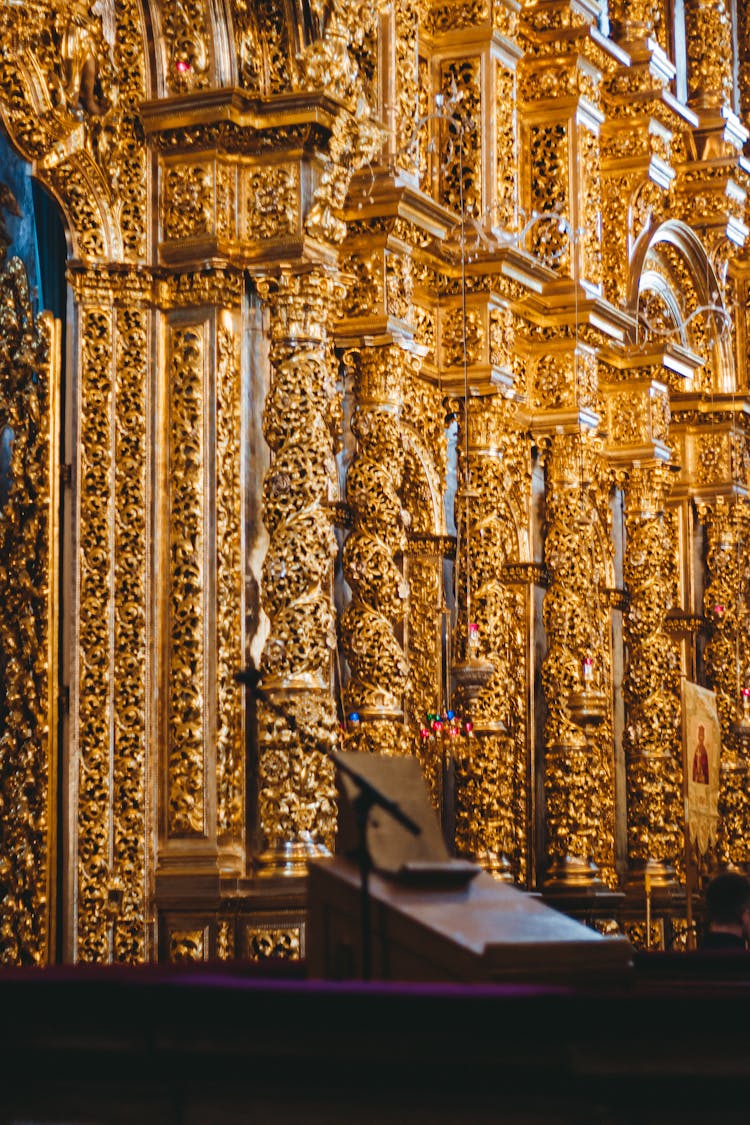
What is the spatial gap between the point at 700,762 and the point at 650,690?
2.66 metres

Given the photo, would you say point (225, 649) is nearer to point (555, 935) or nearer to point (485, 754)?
point (485, 754)

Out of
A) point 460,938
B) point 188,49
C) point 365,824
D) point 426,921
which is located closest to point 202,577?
point 188,49

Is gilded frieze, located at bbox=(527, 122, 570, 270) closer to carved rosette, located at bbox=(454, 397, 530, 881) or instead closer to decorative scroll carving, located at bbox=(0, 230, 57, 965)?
carved rosette, located at bbox=(454, 397, 530, 881)

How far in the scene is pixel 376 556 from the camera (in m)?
12.5

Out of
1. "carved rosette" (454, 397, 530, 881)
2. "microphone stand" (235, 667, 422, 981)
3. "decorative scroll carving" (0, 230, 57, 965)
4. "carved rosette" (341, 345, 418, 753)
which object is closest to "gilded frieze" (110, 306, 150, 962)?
"decorative scroll carving" (0, 230, 57, 965)

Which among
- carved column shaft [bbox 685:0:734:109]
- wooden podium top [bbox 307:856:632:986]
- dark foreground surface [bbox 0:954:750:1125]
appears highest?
carved column shaft [bbox 685:0:734:109]

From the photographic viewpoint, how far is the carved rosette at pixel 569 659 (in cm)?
1550

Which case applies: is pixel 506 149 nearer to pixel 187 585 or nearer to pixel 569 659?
pixel 569 659

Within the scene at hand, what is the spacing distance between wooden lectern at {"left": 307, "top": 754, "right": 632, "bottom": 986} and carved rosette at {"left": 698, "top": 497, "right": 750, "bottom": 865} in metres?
13.6

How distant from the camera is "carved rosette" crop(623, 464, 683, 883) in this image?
17312 mm

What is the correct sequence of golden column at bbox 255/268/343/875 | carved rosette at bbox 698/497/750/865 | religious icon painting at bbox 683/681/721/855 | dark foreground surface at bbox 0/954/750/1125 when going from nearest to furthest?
1. dark foreground surface at bbox 0/954/750/1125
2. golden column at bbox 255/268/343/875
3. religious icon painting at bbox 683/681/721/855
4. carved rosette at bbox 698/497/750/865

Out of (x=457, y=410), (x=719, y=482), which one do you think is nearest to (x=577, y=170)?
(x=457, y=410)

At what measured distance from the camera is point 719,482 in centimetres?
1959

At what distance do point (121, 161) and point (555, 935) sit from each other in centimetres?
665
